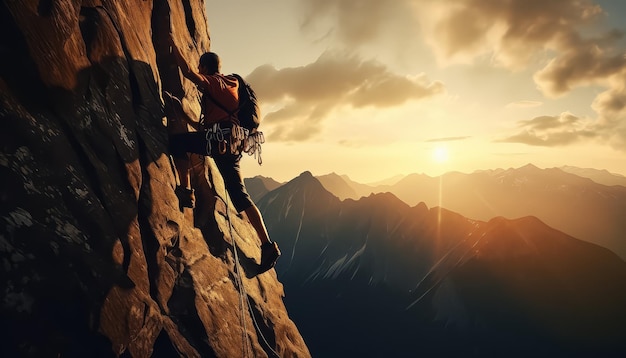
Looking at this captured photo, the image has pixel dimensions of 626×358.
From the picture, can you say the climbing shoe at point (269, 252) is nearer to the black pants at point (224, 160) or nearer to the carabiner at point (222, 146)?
the black pants at point (224, 160)

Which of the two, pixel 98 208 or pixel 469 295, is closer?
pixel 98 208

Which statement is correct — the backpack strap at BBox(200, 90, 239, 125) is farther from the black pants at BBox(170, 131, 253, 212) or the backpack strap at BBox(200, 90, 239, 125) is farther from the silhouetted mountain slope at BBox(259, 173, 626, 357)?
the silhouetted mountain slope at BBox(259, 173, 626, 357)

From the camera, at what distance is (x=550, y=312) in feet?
348

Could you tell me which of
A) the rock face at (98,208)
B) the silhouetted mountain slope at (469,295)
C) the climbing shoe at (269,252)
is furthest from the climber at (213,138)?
the silhouetted mountain slope at (469,295)

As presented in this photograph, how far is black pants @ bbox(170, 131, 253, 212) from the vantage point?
8500 millimetres

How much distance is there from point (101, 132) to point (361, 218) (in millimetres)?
183956

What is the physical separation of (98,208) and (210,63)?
4320mm

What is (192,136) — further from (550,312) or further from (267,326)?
(550,312)

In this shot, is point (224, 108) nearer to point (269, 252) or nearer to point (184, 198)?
point (184, 198)

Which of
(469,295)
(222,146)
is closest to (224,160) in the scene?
(222,146)

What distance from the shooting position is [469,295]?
11862cm

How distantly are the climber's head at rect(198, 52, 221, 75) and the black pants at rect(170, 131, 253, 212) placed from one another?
5.22 feet

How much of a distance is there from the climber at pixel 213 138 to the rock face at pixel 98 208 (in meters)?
0.44

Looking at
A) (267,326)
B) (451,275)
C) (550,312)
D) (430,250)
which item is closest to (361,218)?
(430,250)
